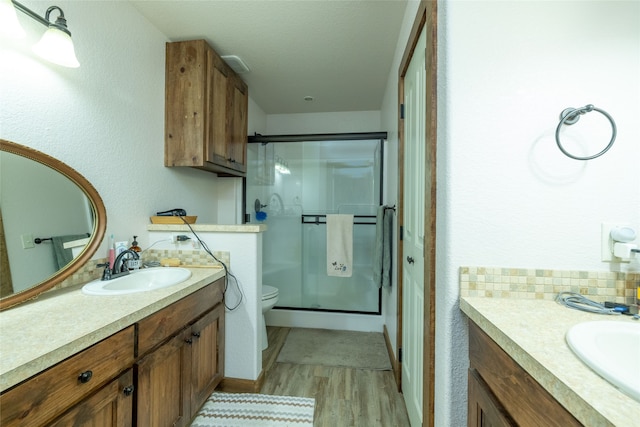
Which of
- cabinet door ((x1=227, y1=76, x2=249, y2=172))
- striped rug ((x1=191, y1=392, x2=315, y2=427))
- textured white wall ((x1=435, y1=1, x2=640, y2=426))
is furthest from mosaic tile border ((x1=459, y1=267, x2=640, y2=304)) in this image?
cabinet door ((x1=227, y1=76, x2=249, y2=172))

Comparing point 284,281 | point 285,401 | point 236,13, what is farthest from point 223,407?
point 236,13

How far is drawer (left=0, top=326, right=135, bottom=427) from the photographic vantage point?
23.8 inches

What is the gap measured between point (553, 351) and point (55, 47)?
1.86 m

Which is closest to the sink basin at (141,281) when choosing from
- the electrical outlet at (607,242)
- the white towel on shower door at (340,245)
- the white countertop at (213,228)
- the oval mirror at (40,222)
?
the oval mirror at (40,222)

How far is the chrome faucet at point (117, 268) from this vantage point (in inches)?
50.0

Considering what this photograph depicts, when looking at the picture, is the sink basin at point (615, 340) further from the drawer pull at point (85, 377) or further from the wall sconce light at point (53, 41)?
the wall sconce light at point (53, 41)

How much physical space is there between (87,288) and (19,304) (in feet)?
0.63

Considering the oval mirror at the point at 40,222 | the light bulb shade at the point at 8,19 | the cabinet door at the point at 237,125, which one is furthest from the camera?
the cabinet door at the point at 237,125

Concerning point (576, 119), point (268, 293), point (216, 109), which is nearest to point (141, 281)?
point (268, 293)

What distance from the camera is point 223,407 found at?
5.05 feet

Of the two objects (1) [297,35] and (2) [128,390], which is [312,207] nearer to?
(1) [297,35]

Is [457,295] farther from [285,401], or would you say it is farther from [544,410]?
[285,401]

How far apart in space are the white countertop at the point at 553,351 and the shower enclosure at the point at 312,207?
187 centimetres

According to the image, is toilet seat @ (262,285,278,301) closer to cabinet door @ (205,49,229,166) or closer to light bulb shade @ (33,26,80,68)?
cabinet door @ (205,49,229,166)
